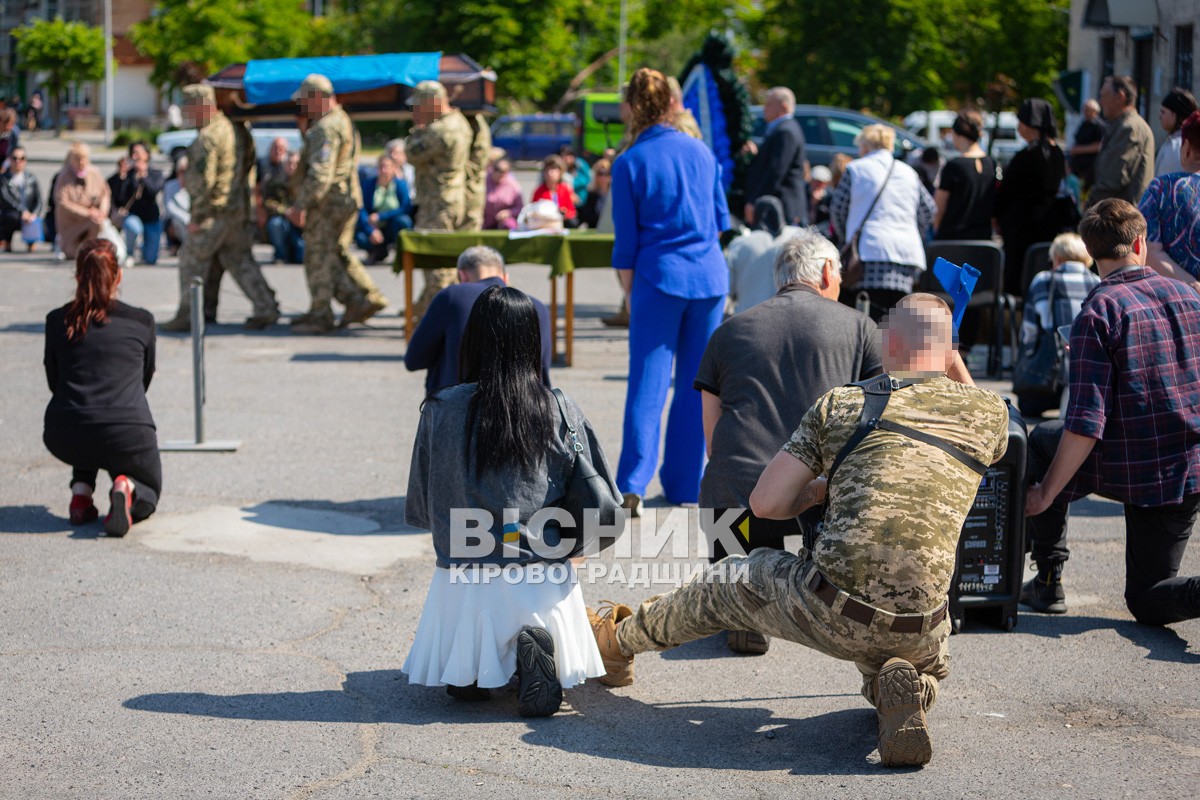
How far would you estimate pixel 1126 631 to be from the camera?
570 cm

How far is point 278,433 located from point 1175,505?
5.78m

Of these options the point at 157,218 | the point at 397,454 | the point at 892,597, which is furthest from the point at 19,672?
the point at 157,218

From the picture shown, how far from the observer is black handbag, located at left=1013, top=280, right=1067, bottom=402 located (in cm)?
936

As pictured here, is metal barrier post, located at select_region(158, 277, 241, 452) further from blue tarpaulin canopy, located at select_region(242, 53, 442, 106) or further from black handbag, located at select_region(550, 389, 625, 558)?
blue tarpaulin canopy, located at select_region(242, 53, 442, 106)

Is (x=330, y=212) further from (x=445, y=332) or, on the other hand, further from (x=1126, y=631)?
(x=1126, y=631)

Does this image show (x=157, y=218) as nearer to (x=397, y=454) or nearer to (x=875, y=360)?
(x=397, y=454)

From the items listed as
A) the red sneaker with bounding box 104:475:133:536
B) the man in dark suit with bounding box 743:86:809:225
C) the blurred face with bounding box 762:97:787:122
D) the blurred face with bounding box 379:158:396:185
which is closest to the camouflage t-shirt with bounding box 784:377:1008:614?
the red sneaker with bounding box 104:475:133:536

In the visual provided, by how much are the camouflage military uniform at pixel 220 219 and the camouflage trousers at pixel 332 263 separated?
66 cm

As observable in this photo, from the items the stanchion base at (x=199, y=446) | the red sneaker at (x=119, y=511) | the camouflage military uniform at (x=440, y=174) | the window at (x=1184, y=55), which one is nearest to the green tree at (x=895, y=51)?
the window at (x=1184, y=55)

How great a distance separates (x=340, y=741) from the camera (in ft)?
14.8

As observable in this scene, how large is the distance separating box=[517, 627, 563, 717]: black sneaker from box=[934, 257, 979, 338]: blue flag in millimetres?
1709

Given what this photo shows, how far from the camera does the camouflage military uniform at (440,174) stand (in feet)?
41.4

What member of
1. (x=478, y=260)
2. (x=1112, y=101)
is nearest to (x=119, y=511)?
(x=478, y=260)

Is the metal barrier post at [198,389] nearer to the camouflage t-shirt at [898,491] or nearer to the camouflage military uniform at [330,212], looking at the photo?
the camouflage military uniform at [330,212]
